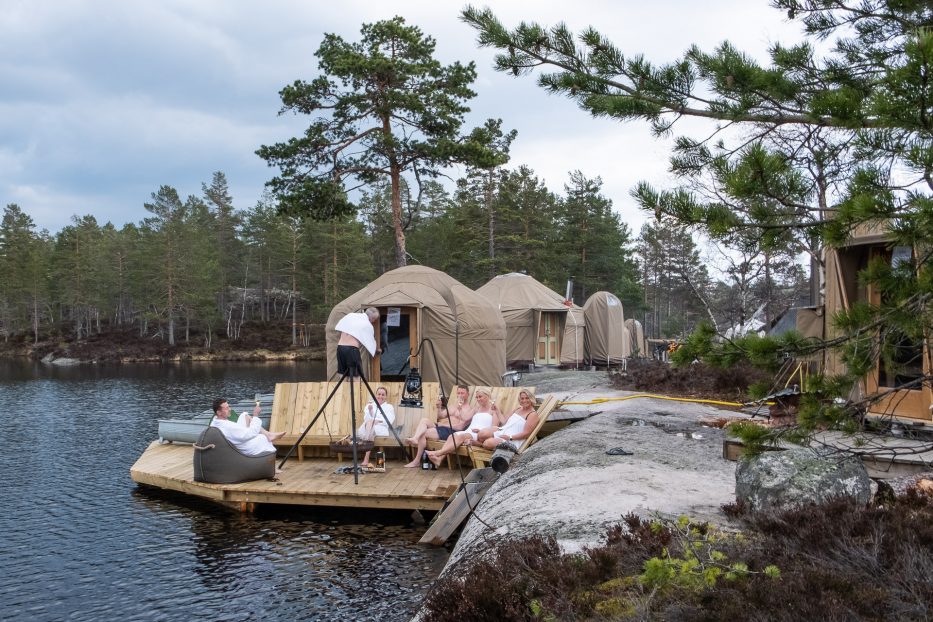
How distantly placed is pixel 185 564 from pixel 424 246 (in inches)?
1558

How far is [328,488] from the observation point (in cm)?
848

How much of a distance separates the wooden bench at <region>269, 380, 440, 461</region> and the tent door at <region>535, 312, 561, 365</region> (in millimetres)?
13665

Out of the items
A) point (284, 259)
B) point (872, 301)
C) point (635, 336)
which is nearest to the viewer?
point (872, 301)

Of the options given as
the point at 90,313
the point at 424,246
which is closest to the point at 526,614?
the point at 424,246

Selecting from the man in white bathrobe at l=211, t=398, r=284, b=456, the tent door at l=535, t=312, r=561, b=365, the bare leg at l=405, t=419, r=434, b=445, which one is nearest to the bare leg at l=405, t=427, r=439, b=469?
the bare leg at l=405, t=419, r=434, b=445

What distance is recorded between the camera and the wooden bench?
10.2 m

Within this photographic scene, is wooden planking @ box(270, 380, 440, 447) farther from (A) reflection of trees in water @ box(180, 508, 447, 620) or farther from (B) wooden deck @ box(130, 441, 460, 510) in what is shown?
(A) reflection of trees in water @ box(180, 508, 447, 620)

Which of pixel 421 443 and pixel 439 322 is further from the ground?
pixel 439 322

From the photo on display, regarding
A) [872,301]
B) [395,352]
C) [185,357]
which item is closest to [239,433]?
[872,301]

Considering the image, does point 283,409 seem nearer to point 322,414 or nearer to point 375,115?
point 322,414

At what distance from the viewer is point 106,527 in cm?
855

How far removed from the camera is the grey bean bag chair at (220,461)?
28.8ft

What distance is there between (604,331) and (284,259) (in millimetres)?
28742

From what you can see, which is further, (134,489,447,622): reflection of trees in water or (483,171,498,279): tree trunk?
(483,171,498,279): tree trunk
